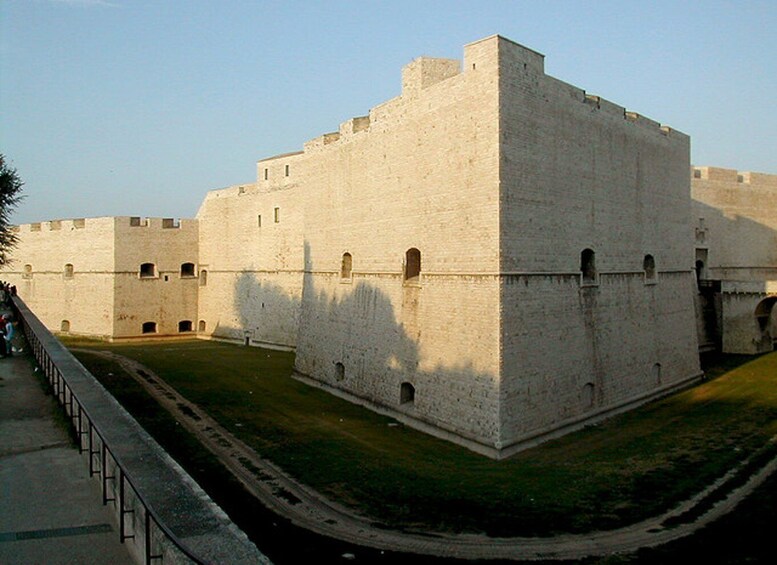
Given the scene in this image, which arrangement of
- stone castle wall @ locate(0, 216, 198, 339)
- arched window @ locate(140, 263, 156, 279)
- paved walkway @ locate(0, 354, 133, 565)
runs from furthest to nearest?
1. arched window @ locate(140, 263, 156, 279)
2. stone castle wall @ locate(0, 216, 198, 339)
3. paved walkway @ locate(0, 354, 133, 565)

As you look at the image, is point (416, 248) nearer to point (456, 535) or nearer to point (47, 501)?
point (456, 535)

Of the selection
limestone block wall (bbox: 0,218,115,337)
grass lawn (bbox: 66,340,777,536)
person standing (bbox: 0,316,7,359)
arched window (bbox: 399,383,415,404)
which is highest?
limestone block wall (bbox: 0,218,115,337)

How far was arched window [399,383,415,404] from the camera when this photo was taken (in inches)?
664

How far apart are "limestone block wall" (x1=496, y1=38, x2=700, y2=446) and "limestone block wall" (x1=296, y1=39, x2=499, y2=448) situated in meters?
0.51

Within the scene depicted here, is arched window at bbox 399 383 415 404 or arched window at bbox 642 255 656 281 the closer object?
arched window at bbox 399 383 415 404

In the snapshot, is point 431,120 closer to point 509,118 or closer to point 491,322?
point 509,118

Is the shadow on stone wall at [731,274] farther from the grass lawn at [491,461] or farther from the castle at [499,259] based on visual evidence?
the grass lawn at [491,461]

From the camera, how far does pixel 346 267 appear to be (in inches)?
809

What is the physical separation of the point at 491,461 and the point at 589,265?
6789 millimetres

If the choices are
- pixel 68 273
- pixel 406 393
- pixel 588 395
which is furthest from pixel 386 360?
pixel 68 273

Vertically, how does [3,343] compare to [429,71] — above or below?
below

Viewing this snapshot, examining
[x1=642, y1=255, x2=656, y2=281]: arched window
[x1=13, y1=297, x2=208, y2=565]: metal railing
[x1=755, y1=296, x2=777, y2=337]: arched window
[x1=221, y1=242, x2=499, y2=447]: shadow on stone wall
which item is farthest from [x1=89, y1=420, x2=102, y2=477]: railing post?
[x1=755, y1=296, x2=777, y2=337]: arched window

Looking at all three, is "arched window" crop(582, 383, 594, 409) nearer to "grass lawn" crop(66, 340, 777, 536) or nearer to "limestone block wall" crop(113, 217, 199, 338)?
"grass lawn" crop(66, 340, 777, 536)

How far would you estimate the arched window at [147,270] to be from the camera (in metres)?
33.3
